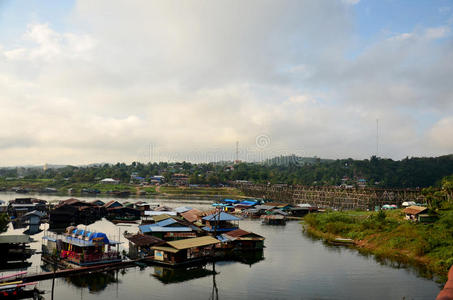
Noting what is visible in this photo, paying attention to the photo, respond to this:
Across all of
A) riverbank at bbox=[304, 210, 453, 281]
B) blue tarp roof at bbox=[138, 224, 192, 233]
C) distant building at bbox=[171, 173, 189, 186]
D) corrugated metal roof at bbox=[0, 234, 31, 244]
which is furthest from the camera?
distant building at bbox=[171, 173, 189, 186]

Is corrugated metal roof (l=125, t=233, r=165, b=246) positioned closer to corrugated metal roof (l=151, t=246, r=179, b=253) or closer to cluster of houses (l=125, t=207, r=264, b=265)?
cluster of houses (l=125, t=207, r=264, b=265)

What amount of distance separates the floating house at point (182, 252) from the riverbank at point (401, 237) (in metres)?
17.6

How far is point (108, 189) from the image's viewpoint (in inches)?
4845

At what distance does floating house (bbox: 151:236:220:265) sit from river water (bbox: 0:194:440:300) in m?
1.16

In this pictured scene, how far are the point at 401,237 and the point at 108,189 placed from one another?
106 m

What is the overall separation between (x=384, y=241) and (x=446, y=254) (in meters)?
7.70

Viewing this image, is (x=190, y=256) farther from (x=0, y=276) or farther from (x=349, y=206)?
(x=349, y=206)

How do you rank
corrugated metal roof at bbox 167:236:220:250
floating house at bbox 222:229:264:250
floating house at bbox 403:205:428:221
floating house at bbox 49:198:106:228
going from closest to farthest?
corrugated metal roof at bbox 167:236:220:250 → floating house at bbox 222:229:264:250 → floating house at bbox 403:205:428:221 → floating house at bbox 49:198:106:228

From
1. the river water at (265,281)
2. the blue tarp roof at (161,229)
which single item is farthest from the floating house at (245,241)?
the blue tarp roof at (161,229)

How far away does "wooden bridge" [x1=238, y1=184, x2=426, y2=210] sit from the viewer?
74000 millimetres

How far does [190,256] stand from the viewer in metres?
30.3

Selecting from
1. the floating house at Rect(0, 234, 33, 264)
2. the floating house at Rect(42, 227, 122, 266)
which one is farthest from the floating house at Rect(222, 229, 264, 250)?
the floating house at Rect(0, 234, 33, 264)

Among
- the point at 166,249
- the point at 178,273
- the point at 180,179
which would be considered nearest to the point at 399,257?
the point at 178,273

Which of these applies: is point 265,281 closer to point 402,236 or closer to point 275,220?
point 402,236
